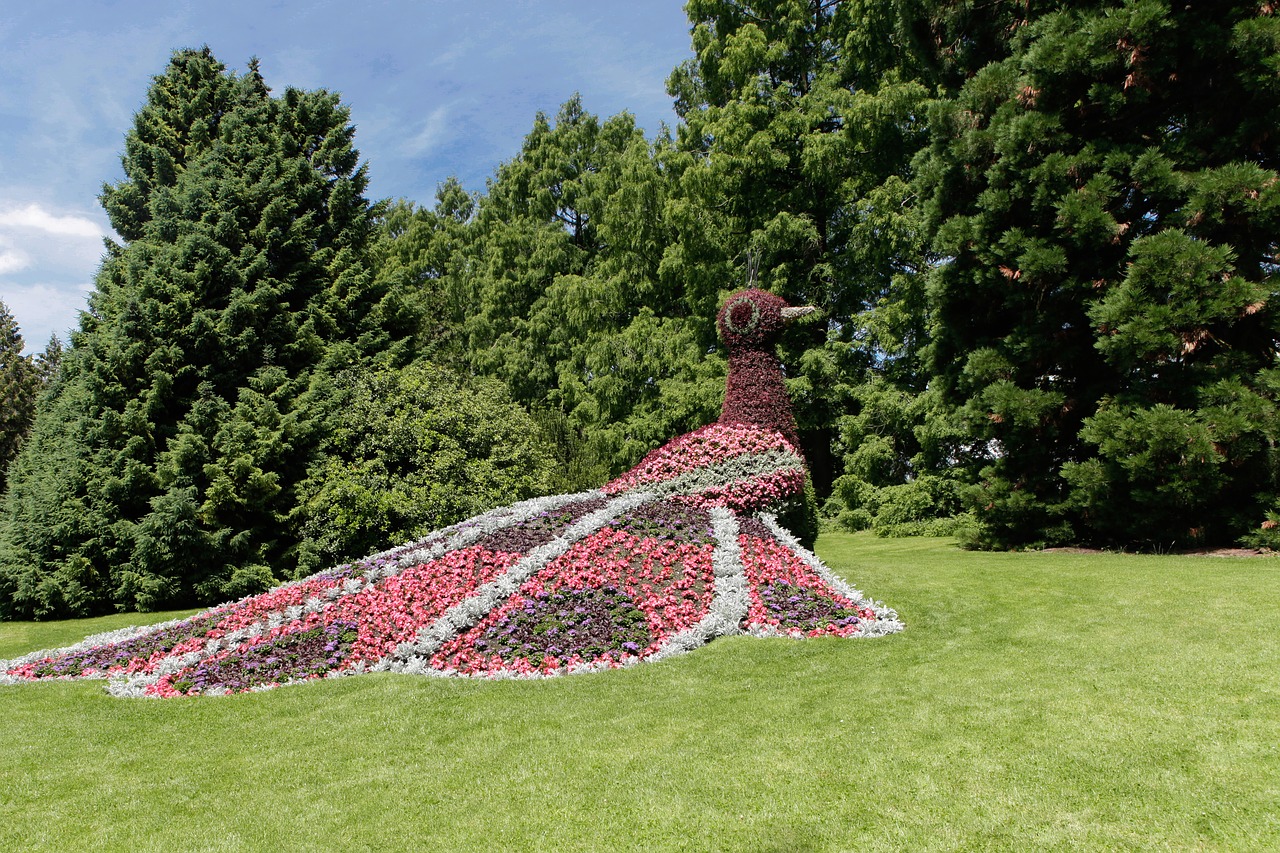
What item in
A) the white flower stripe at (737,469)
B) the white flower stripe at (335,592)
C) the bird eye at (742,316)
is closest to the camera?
the white flower stripe at (335,592)

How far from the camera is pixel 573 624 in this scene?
734 cm

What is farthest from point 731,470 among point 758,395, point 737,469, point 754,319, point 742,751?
point 742,751

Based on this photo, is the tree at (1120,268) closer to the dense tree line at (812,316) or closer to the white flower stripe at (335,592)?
the dense tree line at (812,316)

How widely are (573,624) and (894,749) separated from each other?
138 inches

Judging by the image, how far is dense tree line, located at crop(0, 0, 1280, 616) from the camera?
10641 millimetres

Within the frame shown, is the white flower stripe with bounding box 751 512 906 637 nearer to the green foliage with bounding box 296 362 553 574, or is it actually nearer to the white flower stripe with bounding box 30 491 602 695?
the white flower stripe with bounding box 30 491 602 695

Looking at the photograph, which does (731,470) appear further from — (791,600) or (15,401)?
(15,401)

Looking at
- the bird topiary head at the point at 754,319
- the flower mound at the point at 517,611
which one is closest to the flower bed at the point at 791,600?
the flower mound at the point at 517,611

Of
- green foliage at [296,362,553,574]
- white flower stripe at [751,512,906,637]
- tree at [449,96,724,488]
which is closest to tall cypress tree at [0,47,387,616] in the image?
green foliage at [296,362,553,574]

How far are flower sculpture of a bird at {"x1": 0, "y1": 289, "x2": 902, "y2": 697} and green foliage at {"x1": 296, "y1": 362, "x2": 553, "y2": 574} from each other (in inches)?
118

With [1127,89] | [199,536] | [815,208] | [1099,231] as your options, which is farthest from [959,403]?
[199,536]

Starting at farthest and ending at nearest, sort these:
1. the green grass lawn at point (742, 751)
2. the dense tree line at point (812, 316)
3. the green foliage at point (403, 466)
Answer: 1. the green foliage at point (403, 466)
2. the dense tree line at point (812, 316)
3. the green grass lawn at point (742, 751)

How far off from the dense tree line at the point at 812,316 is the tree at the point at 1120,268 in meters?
0.05

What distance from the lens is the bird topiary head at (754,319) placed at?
1087cm
